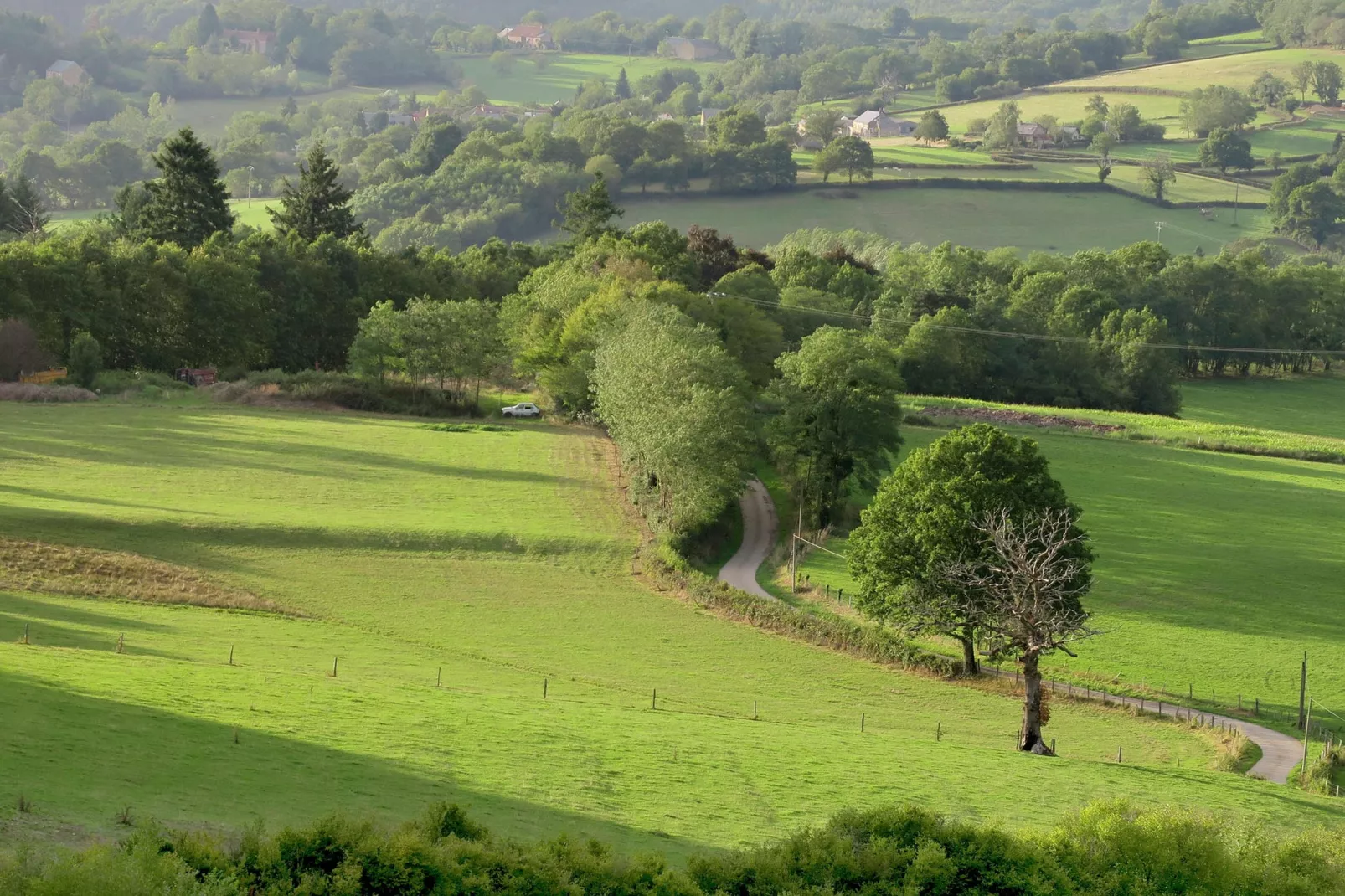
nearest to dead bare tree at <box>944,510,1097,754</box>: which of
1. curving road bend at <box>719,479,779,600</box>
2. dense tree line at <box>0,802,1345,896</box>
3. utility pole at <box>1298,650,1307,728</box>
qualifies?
utility pole at <box>1298,650,1307,728</box>

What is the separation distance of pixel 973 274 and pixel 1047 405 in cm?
3573

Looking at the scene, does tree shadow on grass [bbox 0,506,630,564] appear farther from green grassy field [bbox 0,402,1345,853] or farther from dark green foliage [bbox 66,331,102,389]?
dark green foliage [bbox 66,331,102,389]

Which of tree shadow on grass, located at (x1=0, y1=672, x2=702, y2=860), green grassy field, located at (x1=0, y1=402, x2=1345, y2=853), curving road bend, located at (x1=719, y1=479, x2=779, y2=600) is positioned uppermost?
tree shadow on grass, located at (x1=0, y1=672, x2=702, y2=860)

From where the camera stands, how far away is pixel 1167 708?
51469mm

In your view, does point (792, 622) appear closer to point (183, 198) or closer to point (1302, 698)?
point (1302, 698)

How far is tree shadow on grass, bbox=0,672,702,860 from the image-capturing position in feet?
95.6

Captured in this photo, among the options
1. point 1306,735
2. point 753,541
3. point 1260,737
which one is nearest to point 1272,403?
point 753,541

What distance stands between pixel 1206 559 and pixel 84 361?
6651 cm

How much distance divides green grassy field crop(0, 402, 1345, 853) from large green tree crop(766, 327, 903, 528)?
9.88 metres

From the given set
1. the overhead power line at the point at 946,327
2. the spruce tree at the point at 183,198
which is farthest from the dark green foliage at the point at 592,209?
the spruce tree at the point at 183,198

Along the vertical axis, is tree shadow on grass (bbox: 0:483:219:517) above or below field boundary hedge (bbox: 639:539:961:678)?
above

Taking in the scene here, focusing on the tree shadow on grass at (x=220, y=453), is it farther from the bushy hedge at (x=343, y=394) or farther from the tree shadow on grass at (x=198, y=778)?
the tree shadow on grass at (x=198, y=778)

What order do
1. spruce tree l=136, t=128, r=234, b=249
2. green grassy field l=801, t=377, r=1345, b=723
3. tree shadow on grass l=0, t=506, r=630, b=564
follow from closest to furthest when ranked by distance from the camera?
green grassy field l=801, t=377, r=1345, b=723
tree shadow on grass l=0, t=506, r=630, b=564
spruce tree l=136, t=128, r=234, b=249

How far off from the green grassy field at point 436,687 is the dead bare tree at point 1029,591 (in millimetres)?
2261
